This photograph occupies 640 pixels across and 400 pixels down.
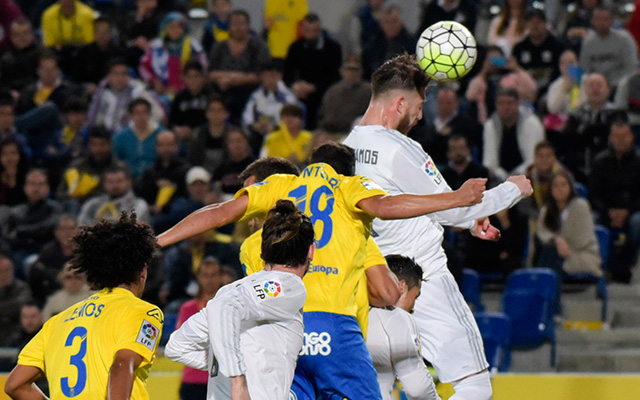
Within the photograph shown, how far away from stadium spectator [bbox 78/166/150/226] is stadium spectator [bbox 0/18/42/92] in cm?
365

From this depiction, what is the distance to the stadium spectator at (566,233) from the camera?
36.1ft

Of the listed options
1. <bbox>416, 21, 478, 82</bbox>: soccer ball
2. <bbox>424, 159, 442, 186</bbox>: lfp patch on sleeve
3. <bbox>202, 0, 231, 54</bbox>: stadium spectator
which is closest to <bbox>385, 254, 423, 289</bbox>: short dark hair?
<bbox>424, 159, 442, 186</bbox>: lfp patch on sleeve

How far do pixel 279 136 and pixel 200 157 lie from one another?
1.02 metres

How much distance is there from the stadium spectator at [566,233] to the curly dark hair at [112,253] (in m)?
6.83

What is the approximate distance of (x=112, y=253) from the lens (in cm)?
502

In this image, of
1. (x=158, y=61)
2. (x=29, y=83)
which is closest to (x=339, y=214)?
(x=158, y=61)

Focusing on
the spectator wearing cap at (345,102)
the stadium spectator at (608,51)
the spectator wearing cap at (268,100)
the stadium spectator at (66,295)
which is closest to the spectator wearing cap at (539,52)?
the stadium spectator at (608,51)

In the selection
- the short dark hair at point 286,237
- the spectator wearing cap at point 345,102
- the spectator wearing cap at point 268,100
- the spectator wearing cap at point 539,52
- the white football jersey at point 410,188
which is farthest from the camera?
the spectator wearing cap at point 268,100

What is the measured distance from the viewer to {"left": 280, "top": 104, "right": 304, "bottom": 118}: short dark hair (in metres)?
12.3

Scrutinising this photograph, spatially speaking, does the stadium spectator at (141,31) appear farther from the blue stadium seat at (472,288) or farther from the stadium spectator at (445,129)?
the blue stadium seat at (472,288)

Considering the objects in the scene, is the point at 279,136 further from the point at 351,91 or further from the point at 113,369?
the point at 113,369

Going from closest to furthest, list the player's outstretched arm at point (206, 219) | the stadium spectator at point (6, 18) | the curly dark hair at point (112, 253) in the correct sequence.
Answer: the curly dark hair at point (112, 253)
the player's outstretched arm at point (206, 219)
the stadium spectator at point (6, 18)

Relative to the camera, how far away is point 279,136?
1242 centimetres

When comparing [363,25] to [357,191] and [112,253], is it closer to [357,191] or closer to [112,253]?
[357,191]
